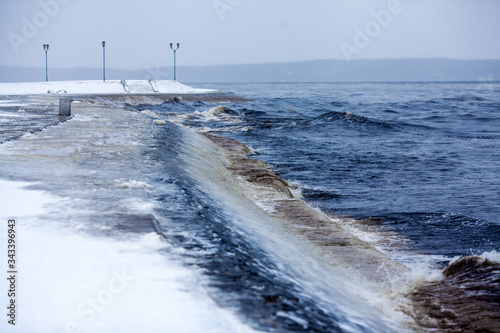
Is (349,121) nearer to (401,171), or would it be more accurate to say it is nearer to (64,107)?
(401,171)

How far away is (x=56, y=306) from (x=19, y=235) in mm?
1498

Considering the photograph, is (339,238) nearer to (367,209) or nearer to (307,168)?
(367,209)

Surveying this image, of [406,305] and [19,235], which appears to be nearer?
[19,235]

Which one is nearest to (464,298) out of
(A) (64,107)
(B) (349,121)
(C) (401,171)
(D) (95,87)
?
(C) (401,171)

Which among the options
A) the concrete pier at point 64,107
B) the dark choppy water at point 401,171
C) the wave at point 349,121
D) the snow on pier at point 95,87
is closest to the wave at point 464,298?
the dark choppy water at point 401,171

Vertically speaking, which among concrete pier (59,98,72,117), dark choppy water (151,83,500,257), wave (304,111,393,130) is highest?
concrete pier (59,98,72,117)

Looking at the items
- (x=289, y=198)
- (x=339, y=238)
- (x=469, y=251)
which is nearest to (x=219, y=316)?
(x=339, y=238)

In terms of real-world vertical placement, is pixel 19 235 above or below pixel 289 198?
above

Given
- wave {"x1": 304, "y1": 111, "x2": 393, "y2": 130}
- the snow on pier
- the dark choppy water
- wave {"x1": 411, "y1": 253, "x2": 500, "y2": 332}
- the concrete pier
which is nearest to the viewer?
wave {"x1": 411, "y1": 253, "x2": 500, "y2": 332}

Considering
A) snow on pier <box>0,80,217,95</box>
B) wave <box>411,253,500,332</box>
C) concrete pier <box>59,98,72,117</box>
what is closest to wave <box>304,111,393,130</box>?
concrete pier <box>59,98,72,117</box>

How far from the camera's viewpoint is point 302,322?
3.77 meters

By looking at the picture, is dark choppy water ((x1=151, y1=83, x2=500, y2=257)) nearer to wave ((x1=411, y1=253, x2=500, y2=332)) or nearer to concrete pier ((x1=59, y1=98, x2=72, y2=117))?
wave ((x1=411, y1=253, x2=500, y2=332))

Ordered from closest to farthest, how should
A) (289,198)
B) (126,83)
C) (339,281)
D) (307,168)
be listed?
1. (339,281)
2. (289,198)
3. (307,168)
4. (126,83)

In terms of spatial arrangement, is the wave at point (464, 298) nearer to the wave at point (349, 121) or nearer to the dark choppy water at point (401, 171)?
the dark choppy water at point (401, 171)
